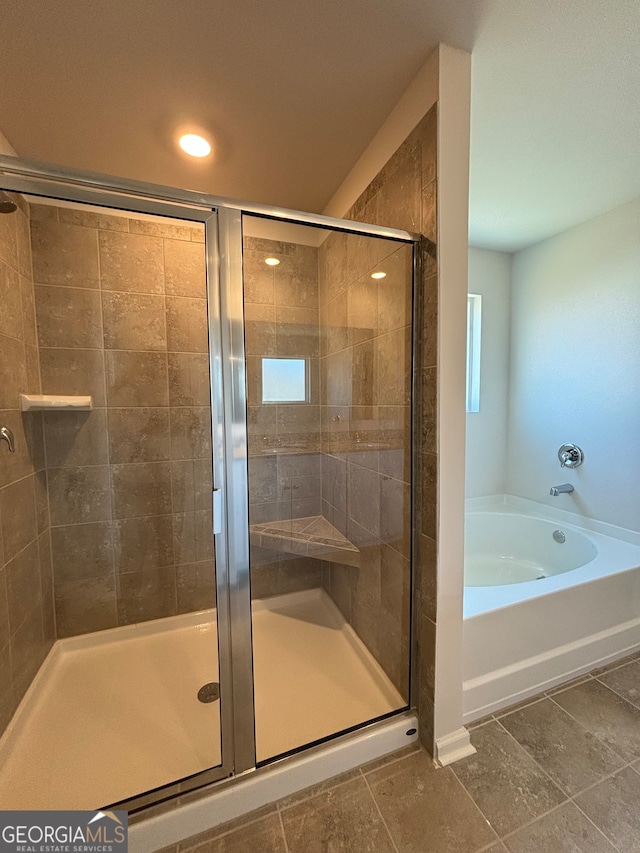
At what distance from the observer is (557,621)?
1.59 m

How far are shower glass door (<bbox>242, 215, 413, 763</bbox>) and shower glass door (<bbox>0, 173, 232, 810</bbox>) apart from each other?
283 mm

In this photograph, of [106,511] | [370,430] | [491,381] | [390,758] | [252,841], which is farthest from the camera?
[491,381]

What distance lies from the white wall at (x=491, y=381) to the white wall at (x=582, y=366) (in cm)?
7

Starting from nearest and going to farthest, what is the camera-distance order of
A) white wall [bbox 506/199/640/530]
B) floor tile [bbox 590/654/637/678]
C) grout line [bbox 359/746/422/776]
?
grout line [bbox 359/746/422/776]
floor tile [bbox 590/654/637/678]
white wall [bbox 506/199/640/530]

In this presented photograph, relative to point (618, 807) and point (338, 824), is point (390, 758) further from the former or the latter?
point (618, 807)

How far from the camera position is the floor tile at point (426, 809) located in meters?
1.03

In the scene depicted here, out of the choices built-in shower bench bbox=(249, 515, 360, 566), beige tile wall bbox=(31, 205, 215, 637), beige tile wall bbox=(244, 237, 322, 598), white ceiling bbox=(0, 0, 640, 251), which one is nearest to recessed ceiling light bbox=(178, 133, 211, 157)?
white ceiling bbox=(0, 0, 640, 251)

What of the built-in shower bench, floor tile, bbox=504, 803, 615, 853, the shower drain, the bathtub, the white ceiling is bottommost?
floor tile, bbox=504, 803, 615, 853

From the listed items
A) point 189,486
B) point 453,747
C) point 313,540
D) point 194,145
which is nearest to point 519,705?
point 453,747

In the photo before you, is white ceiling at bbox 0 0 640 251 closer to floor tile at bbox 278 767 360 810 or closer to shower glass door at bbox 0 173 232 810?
shower glass door at bbox 0 173 232 810

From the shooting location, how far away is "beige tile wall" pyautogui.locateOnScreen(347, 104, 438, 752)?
120 centimetres

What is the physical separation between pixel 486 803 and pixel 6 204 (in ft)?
9.26

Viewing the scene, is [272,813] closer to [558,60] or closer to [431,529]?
[431,529]

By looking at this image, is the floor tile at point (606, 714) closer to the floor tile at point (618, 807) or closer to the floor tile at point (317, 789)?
the floor tile at point (618, 807)
